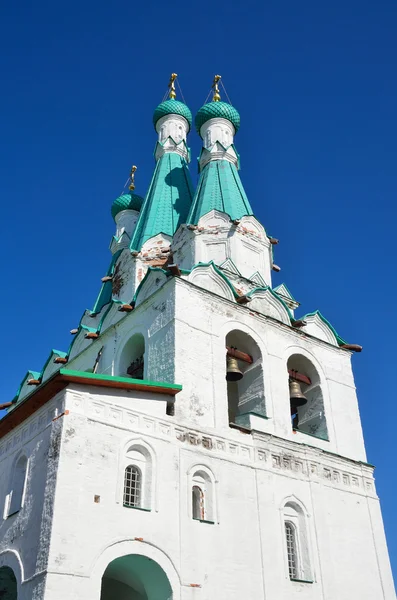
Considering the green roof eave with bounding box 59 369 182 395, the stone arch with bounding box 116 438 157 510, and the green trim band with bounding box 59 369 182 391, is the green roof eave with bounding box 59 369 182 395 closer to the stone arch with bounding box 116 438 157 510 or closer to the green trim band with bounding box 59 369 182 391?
the green trim band with bounding box 59 369 182 391

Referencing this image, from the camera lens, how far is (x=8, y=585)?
941cm

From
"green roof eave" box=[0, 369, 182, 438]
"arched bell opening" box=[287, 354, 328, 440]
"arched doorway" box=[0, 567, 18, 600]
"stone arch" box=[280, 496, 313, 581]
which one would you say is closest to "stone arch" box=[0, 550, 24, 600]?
"arched doorway" box=[0, 567, 18, 600]

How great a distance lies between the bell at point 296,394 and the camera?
1170cm

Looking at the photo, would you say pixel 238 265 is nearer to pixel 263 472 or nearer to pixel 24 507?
pixel 263 472

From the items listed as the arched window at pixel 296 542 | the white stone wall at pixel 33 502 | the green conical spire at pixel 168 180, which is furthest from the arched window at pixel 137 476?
the green conical spire at pixel 168 180

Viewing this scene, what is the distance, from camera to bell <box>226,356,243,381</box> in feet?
36.6

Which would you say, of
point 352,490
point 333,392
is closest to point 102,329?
point 333,392

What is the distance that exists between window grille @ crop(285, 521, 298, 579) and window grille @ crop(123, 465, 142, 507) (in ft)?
8.97

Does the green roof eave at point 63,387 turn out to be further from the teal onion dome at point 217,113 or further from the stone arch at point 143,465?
the teal onion dome at point 217,113

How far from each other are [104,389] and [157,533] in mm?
1985

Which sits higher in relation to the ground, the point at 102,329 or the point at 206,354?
the point at 102,329

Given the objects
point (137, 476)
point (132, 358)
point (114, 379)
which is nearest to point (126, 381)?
point (114, 379)

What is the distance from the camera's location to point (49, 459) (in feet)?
27.3

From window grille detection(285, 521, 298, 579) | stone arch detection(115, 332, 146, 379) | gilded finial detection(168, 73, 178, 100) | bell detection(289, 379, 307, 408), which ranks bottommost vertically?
window grille detection(285, 521, 298, 579)
